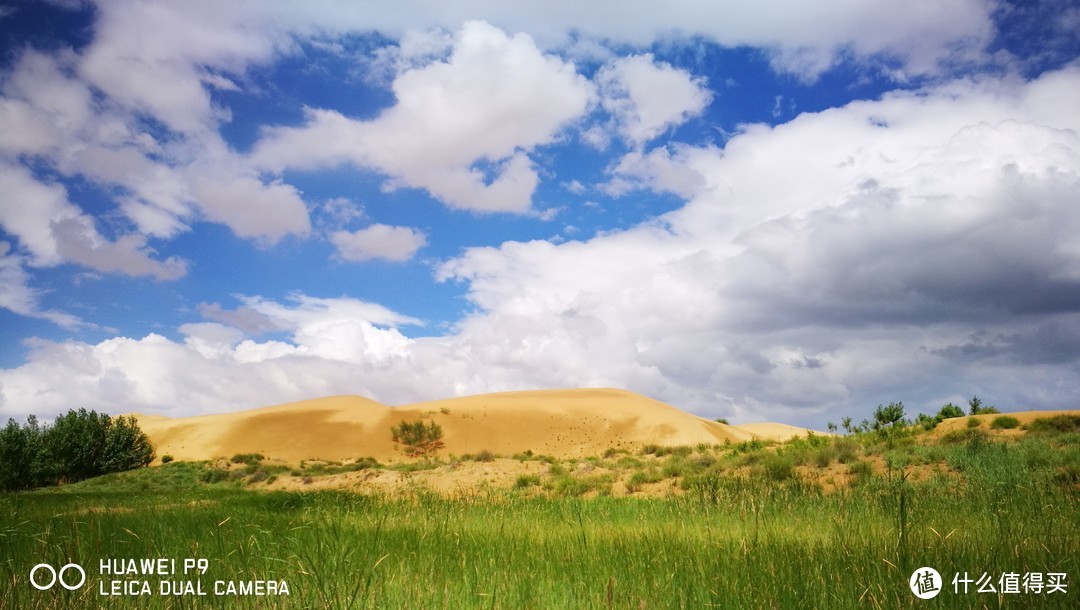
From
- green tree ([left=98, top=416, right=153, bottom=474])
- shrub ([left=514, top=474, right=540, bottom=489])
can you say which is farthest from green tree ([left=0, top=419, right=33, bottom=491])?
shrub ([left=514, top=474, right=540, bottom=489])

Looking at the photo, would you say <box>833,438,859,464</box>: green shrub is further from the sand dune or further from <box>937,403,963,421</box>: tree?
the sand dune

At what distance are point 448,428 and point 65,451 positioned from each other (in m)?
36.7

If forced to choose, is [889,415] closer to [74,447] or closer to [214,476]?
[214,476]

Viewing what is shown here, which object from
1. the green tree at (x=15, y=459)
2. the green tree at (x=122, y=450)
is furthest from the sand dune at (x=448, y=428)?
the green tree at (x=15, y=459)

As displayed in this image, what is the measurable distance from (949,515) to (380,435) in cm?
6718

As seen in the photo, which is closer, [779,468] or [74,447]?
[779,468]

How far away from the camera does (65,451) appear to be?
54.1 m

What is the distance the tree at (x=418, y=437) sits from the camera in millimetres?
67312

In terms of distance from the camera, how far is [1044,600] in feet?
14.8

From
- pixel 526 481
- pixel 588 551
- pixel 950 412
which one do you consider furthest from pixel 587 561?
pixel 950 412

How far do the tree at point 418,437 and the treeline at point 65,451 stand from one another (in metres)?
25.4

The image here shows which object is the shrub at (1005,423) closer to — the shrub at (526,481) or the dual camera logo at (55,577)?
the shrub at (526,481)

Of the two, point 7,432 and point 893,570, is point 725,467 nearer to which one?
point 893,570

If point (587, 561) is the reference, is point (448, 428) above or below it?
below
